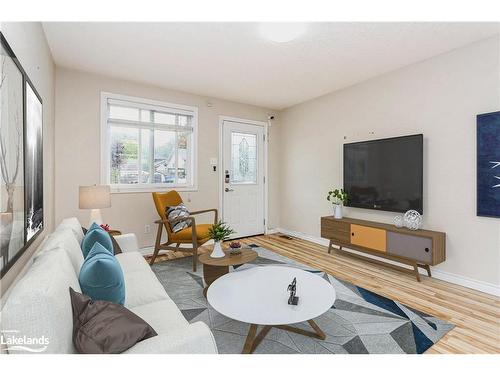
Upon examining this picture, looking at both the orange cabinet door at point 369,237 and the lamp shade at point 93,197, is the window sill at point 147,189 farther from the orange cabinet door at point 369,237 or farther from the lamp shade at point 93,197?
the orange cabinet door at point 369,237

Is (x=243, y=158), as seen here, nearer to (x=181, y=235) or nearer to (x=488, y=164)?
(x=181, y=235)

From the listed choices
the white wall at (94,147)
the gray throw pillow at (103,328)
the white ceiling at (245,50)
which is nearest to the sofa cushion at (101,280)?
the gray throw pillow at (103,328)

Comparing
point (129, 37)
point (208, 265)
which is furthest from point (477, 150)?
point (129, 37)

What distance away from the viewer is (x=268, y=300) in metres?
1.81

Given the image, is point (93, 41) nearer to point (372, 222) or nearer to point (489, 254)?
point (372, 222)

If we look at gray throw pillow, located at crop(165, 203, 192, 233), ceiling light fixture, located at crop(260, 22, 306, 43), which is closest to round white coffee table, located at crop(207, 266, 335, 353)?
gray throw pillow, located at crop(165, 203, 192, 233)

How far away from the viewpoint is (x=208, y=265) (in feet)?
8.65

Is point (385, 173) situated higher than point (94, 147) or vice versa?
point (94, 147)

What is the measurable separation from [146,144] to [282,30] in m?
2.57

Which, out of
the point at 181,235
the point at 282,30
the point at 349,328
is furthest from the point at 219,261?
the point at 282,30

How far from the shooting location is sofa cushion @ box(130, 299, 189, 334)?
4.54 feet

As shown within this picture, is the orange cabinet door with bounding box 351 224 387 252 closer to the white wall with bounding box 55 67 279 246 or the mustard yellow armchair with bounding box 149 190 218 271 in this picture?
the mustard yellow armchair with bounding box 149 190 218 271

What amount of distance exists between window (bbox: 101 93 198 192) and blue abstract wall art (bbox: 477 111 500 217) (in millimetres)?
3677

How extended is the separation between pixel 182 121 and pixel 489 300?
441 cm
